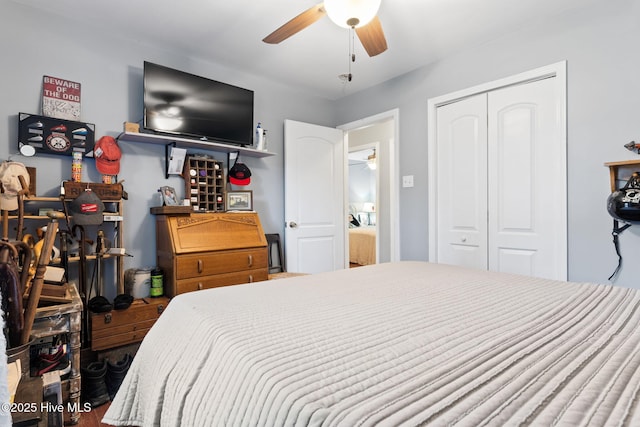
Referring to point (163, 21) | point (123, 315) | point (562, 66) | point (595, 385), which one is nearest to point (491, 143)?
point (562, 66)

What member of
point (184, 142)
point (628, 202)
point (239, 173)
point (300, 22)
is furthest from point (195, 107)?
point (628, 202)

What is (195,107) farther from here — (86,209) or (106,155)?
(86,209)

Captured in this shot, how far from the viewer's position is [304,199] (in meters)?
3.54

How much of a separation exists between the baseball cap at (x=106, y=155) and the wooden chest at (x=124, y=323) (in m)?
0.99

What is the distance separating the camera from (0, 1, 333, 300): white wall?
2.14 meters

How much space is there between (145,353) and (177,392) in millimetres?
352

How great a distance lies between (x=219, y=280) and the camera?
251cm

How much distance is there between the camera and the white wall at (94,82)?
214 centimetres

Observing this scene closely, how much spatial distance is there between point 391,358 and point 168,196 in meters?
2.43

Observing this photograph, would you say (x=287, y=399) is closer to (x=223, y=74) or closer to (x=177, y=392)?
(x=177, y=392)

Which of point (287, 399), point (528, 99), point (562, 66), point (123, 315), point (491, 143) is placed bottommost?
point (123, 315)

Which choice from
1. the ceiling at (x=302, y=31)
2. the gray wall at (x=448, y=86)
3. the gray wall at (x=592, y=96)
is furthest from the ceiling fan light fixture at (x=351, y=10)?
the gray wall at (x=592, y=96)

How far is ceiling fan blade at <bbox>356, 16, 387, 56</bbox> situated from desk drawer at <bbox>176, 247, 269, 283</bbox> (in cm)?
173

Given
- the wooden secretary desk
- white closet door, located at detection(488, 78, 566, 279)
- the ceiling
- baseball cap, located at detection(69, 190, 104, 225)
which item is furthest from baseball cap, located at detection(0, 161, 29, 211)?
white closet door, located at detection(488, 78, 566, 279)
